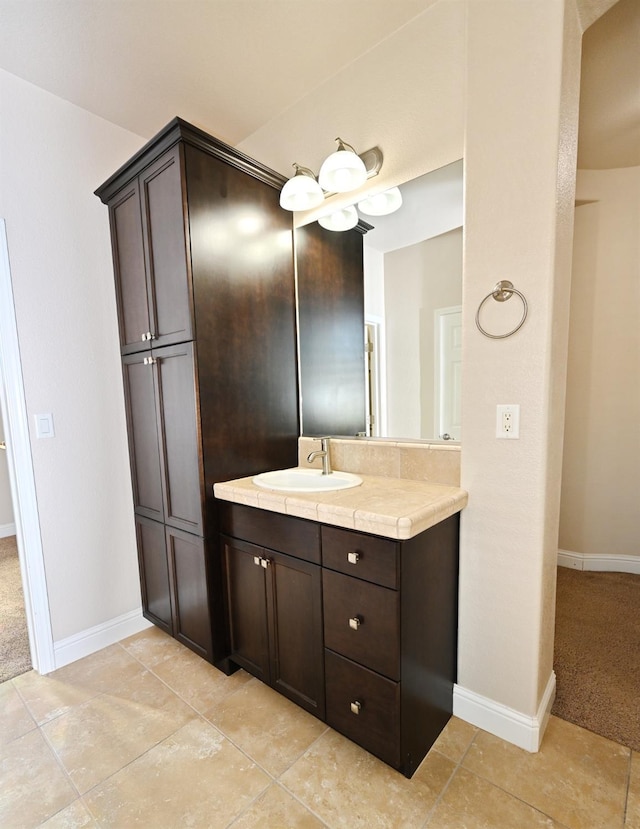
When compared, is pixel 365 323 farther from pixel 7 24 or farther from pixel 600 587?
pixel 600 587

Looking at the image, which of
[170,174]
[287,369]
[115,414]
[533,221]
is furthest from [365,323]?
[115,414]

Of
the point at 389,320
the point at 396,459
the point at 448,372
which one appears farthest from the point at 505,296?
the point at 396,459

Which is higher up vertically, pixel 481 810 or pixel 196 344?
pixel 196 344

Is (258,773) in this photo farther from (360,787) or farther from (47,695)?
(47,695)

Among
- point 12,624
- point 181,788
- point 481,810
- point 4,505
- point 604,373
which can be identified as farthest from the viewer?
point 4,505

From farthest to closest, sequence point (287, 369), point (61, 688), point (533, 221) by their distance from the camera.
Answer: point (287, 369) → point (61, 688) → point (533, 221)

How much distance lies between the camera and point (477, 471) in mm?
1475

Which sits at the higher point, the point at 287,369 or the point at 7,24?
the point at 7,24

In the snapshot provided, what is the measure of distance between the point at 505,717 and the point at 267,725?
0.89m

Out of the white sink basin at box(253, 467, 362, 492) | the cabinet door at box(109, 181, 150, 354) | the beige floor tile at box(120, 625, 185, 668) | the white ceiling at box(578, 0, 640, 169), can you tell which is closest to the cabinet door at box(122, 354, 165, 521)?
the cabinet door at box(109, 181, 150, 354)

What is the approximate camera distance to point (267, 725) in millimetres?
1566

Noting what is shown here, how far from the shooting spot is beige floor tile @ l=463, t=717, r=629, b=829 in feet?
3.96

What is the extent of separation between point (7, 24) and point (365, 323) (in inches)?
72.2

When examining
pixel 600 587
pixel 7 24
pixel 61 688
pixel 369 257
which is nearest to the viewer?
pixel 7 24
